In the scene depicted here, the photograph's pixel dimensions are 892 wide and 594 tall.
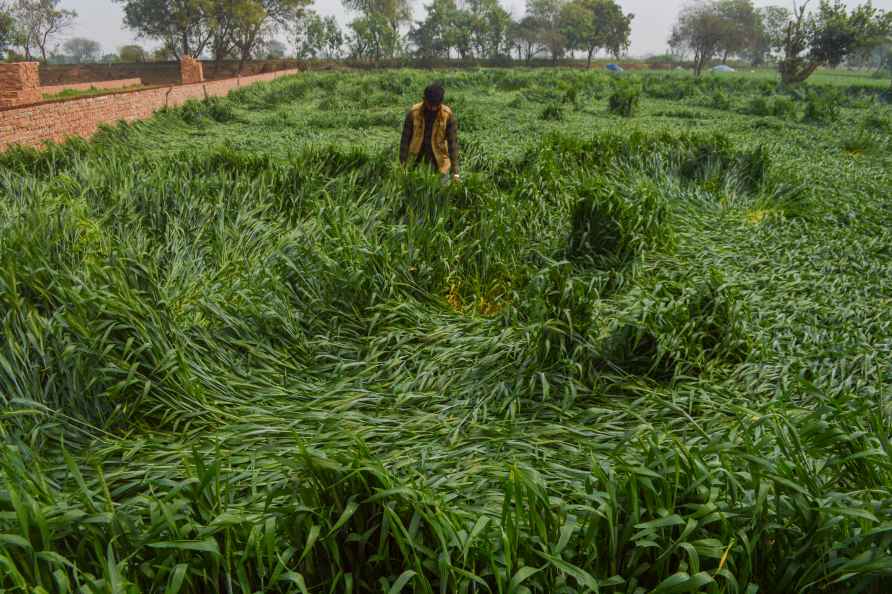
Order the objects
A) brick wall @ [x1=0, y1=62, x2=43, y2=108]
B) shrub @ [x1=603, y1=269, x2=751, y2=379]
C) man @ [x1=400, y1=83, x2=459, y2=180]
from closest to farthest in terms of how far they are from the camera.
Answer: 1. shrub @ [x1=603, y1=269, x2=751, y2=379]
2. man @ [x1=400, y1=83, x2=459, y2=180]
3. brick wall @ [x1=0, y1=62, x2=43, y2=108]

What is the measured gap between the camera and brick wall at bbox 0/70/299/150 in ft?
29.8

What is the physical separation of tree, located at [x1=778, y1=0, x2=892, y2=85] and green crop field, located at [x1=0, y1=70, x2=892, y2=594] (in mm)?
27370

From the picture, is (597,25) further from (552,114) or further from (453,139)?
(453,139)

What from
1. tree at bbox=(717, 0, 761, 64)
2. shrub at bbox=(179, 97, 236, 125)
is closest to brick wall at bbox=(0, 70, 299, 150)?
shrub at bbox=(179, 97, 236, 125)

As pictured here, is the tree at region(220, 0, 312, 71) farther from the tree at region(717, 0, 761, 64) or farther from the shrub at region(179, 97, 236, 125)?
the tree at region(717, 0, 761, 64)

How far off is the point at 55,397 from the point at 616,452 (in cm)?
225

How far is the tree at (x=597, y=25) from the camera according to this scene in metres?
65.6

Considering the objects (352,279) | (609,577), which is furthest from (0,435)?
(609,577)

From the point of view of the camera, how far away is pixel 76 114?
10711 millimetres

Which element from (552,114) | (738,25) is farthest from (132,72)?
(738,25)

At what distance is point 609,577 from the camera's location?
1657 millimetres

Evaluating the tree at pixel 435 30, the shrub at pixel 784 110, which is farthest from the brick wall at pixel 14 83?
Answer: the tree at pixel 435 30

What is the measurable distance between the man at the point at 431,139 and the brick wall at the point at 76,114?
717cm

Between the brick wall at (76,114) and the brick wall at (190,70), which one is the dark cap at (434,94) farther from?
the brick wall at (190,70)
